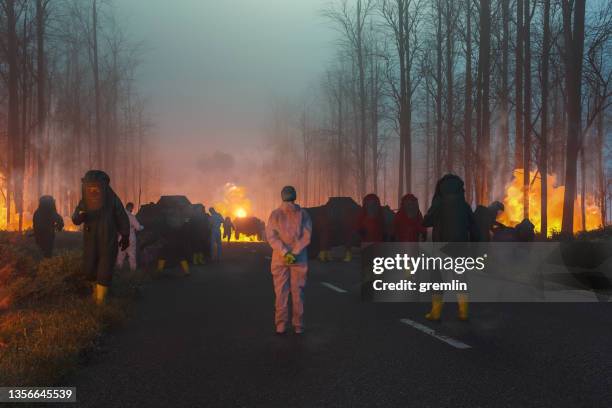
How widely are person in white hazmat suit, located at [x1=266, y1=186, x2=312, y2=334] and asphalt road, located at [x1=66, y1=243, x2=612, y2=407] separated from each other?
318 mm

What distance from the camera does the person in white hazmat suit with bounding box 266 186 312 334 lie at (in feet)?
23.6

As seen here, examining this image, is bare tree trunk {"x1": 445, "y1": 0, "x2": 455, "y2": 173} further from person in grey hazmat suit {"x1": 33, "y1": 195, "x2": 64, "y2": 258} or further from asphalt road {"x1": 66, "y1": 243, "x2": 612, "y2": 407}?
asphalt road {"x1": 66, "y1": 243, "x2": 612, "y2": 407}

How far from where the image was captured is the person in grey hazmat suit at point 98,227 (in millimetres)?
8141

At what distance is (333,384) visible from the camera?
197 inches

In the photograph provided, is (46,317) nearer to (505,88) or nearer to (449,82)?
(505,88)

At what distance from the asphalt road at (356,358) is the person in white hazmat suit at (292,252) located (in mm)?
318

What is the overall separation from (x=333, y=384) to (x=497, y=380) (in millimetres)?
1420

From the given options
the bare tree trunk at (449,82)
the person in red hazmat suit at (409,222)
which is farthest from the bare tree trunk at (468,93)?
the person in red hazmat suit at (409,222)

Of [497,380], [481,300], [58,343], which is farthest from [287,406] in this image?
→ [481,300]

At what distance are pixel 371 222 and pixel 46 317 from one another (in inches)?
267

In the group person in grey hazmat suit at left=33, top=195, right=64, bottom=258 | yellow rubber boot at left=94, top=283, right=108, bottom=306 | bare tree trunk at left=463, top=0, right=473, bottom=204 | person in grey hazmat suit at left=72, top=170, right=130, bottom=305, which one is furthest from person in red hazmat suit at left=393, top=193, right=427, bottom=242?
bare tree trunk at left=463, top=0, right=473, bottom=204

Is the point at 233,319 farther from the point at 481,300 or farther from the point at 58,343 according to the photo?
the point at 481,300

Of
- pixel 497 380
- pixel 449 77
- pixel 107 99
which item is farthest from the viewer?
pixel 107 99

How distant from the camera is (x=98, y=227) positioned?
8156mm
